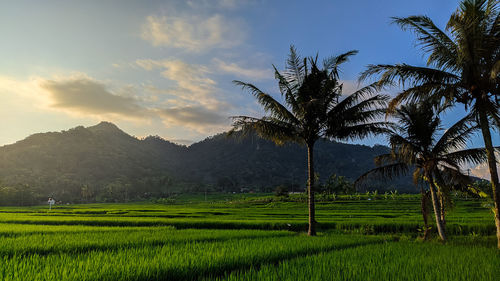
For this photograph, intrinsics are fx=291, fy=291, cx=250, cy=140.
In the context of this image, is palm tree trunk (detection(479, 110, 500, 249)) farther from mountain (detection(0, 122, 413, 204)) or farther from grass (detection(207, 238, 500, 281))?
mountain (detection(0, 122, 413, 204))

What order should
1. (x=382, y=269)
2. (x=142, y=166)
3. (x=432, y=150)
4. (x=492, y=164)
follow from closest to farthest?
1. (x=382, y=269)
2. (x=492, y=164)
3. (x=432, y=150)
4. (x=142, y=166)

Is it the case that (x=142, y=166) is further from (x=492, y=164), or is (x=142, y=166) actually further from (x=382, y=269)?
(x=382, y=269)

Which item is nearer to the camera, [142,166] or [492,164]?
[492,164]

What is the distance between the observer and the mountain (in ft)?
411

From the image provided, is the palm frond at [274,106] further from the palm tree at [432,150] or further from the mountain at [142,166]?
the mountain at [142,166]

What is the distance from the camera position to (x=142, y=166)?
173375mm

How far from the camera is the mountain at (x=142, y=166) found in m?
125

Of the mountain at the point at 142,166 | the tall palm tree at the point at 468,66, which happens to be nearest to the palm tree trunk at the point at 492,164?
the tall palm tree at the point at 468,66

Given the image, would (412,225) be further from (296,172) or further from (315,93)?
(296,172)

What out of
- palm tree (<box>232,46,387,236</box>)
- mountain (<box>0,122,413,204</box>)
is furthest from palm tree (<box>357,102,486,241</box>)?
mountain (<box>0,122,413,204</box>)

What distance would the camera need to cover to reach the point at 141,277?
524 centimetres

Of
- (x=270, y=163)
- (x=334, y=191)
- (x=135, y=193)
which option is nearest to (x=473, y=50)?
(x=334, y=191)

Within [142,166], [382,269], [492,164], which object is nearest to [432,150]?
[492,164]

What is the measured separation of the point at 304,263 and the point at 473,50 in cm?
859
